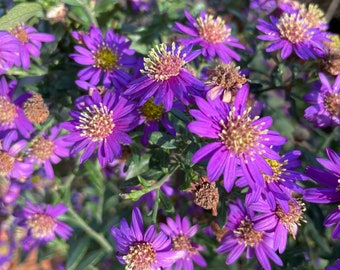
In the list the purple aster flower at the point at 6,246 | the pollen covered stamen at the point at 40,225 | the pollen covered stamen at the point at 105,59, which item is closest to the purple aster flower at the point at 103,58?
the pollen covered stamen at the point at 105,59

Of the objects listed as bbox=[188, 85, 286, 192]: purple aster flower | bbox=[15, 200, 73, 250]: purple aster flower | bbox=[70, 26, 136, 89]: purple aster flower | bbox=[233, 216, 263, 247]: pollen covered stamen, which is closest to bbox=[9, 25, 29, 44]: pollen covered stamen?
bbox=[70, 26, 136, 89]: purple aster flower

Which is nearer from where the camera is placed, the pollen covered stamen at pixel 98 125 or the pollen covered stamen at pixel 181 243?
the pollen covered stamen at pixel 98 125

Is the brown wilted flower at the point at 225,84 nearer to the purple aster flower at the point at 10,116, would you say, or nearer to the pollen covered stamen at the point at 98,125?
the pollen covered stamen at the point at 98,125

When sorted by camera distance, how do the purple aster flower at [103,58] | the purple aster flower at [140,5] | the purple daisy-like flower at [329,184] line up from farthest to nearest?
1. the purple aster flower at [140,5]
2. the purple aster flower at [103,58]
3. the purple daisy-like flower at [329,184]

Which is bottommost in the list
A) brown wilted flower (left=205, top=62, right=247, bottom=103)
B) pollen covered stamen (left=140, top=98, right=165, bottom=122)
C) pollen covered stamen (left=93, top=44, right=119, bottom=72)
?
pollen covered stamen (left=140, top=98, right=165, bottom=122)

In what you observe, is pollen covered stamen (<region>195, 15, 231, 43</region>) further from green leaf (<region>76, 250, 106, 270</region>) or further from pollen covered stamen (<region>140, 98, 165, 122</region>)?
green leaf (<region>76, 250, 106, 270</region>)

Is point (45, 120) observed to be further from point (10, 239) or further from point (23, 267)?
point (23, 267)
